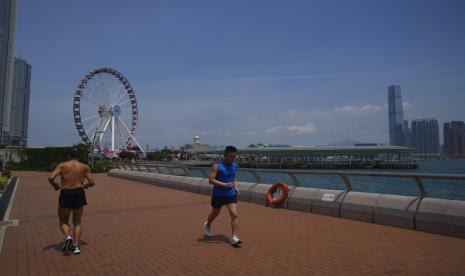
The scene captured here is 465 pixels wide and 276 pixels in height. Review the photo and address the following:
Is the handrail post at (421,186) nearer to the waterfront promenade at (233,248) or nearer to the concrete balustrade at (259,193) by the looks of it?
the waterfront promenade at (233,248)

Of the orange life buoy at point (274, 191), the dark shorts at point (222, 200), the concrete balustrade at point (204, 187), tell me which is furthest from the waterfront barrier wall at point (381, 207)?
the dark shorts at point (222, 200)

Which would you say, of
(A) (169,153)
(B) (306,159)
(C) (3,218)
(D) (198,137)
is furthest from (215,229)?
(D) (198,137)

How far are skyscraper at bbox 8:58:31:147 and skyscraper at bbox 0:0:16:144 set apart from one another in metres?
42.2

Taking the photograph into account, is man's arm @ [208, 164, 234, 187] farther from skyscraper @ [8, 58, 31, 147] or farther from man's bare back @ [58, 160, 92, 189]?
skyscraper @ [8, 58, 31, 147]

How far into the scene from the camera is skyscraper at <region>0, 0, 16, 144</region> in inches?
4968

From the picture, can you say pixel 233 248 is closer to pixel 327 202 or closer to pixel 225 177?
pixel 225 177

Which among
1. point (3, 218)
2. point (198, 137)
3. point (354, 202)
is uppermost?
point (198, 137)

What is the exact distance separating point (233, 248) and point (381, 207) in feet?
13.1

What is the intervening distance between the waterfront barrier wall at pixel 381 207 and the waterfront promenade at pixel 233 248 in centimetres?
24

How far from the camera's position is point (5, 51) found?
416ft

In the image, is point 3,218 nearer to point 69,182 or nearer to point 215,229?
point 69,182

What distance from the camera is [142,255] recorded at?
6.64 meters

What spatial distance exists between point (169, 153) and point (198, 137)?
97.0 ft

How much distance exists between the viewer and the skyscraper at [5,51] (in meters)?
126
